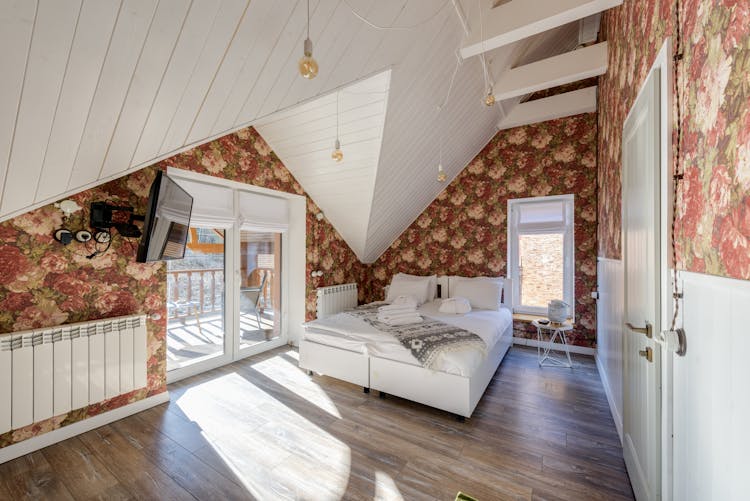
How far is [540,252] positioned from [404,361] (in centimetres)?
268

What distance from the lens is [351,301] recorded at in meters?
4.69

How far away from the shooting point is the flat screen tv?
6.23ft

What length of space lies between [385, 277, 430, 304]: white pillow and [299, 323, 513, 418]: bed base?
49.1 inches

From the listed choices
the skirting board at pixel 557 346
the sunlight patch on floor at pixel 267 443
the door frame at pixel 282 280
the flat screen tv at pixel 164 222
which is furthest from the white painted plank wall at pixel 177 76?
the skirting board at pixel 557 346

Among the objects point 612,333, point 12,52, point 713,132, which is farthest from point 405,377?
point 12,52

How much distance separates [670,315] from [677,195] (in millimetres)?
460

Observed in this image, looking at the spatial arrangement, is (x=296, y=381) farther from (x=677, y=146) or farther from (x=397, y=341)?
(x=677, y=146)

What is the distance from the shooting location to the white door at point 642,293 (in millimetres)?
1223

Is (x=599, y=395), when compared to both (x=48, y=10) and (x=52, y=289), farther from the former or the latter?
(x=52, y=289)

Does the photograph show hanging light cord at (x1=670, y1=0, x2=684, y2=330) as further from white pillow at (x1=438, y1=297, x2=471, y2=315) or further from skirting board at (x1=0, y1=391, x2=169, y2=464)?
skirting board at (x1=0, y1=391, x2=169, y2=464)

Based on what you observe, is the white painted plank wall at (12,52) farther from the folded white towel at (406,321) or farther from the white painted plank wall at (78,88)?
the folded white towel at (406,321)

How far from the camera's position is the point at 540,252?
4.04 meters

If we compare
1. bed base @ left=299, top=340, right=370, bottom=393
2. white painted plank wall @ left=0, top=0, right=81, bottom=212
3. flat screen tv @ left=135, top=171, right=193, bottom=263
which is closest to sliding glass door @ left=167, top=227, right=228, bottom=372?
flat screen tv @ left=135, top=171, right=193, bottom=263

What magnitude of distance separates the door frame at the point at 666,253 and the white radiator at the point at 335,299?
345 centimetres
